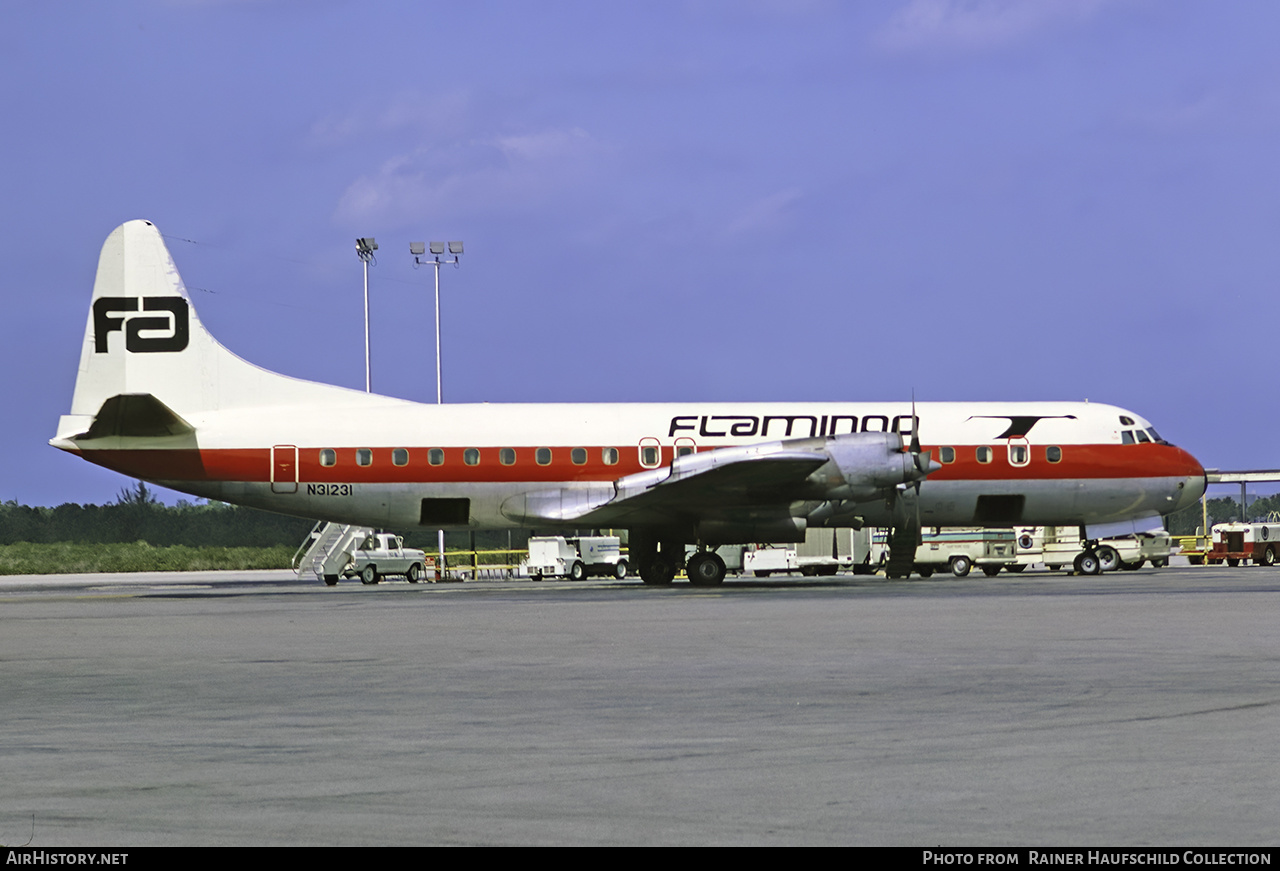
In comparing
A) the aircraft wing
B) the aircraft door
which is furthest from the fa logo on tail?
the aircraft wing

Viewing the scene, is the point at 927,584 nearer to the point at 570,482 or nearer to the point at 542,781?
the point at 570,482

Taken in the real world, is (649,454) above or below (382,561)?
above

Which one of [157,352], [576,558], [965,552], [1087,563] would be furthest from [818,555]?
[157,352]

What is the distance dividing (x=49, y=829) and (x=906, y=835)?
396cm

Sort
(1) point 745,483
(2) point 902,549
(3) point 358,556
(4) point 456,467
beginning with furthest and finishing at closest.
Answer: (3) point 358,556, (2) point 902,549, (4) point 456,467, (1) point 745,483

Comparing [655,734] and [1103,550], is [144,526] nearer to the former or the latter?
[1103,550]

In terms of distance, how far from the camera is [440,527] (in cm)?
3388

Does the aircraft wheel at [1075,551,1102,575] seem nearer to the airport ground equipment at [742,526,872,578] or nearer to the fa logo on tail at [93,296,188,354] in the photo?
the airport ground equipment at [742,526,872,578]

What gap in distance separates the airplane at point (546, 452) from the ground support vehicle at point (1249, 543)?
1777cm

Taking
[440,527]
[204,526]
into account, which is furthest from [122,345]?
[204,526]

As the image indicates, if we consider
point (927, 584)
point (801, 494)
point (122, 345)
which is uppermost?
point (122, 345)

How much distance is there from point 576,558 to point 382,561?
23.0 ft

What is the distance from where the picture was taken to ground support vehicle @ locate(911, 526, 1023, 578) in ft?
139

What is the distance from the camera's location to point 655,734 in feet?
29.4
